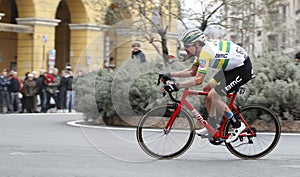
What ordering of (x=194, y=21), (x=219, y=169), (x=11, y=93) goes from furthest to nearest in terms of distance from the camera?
(x=11, y=93), (x=194, y=21), (x=219, y=169)

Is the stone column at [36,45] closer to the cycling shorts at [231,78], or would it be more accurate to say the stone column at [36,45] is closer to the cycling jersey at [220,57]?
the cycling shorts at [231,78]

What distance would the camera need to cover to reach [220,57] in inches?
402

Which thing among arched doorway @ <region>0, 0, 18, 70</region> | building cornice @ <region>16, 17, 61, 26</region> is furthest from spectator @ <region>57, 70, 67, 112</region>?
arched doorway @ <region>0, 0, 18, 70</region>

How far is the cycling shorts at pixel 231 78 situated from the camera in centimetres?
1038

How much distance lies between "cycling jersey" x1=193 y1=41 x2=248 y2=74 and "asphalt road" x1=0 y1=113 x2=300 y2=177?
4.05 ft

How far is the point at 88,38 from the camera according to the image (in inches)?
1757

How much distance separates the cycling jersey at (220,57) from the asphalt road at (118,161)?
4.05 feet

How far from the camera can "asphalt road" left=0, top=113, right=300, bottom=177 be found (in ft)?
30.7

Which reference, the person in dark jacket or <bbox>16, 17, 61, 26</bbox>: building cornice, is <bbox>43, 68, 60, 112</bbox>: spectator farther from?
the person in dark jacket

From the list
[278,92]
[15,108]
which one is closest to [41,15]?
[15,108]

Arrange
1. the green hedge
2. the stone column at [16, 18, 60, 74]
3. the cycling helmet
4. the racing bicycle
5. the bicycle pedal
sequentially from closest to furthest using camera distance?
the cycling helmet, the racing bicycle, the bicycle pedal, the green hedge, the stone column at [16, 18, 60, 74]

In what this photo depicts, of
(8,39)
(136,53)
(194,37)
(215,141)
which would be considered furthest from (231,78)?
(8,39)

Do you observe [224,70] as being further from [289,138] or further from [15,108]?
[15,108]

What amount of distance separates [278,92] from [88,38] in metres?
28.3
